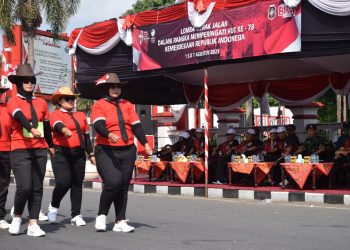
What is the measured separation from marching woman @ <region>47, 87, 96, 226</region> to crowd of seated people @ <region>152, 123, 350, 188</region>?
18.6ft

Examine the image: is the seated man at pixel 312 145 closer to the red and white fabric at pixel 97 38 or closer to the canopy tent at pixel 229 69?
the canopy tent at pixel 229 69

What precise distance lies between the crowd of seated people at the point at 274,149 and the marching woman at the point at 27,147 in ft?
Answer: 21.3

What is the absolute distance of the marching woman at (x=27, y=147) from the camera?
7.03 m

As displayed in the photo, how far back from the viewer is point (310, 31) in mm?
10516

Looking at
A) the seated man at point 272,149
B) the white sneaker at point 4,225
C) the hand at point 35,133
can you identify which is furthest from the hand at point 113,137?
the seated man at point 272,149

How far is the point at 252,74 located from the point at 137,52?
3.47 meters

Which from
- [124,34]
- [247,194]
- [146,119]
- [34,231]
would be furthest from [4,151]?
[146,119]

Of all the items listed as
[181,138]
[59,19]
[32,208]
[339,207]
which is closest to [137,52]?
[181,138]

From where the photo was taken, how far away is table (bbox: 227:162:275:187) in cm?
1245

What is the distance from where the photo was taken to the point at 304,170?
11.6 metres

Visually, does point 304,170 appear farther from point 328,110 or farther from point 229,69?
point 328,110

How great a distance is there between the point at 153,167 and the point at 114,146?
8.12 m

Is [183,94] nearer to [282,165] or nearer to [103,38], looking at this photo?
[103,38]

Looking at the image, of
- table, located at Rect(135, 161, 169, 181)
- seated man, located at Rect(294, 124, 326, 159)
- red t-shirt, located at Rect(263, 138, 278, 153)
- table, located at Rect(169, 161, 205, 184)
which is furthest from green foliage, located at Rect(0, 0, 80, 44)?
seated man, located at Rect(294, 124, 326, 159)
